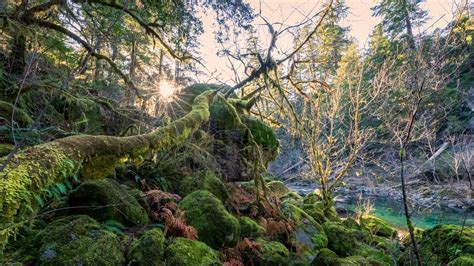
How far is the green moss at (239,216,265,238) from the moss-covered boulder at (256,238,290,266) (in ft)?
0.61

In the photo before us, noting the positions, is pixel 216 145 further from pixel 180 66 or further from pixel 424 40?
pixel 424 40

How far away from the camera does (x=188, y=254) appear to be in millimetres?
3383

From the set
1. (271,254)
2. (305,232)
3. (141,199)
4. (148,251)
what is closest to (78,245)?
(148,251)

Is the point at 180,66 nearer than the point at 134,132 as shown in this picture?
No

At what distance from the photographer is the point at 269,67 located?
187 inches

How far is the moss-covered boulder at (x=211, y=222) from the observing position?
4.35 metres

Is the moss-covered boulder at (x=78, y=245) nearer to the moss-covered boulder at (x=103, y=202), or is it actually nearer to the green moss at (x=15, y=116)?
the moss-covered boulder at (x=103, y=202)

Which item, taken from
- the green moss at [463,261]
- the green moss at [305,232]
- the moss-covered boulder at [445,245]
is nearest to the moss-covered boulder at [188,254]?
the green moss at [305,232]

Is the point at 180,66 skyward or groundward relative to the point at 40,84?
skyward

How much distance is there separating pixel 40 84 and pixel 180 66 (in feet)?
15.2

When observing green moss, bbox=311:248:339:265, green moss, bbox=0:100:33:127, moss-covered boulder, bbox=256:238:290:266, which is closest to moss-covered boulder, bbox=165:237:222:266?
moss-covered boulder, bbox=256:238:290:266

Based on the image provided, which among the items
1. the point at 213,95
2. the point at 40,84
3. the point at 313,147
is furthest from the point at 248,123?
the point at 40,84

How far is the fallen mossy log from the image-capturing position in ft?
5.44

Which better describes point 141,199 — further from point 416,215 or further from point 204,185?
point 416,215
